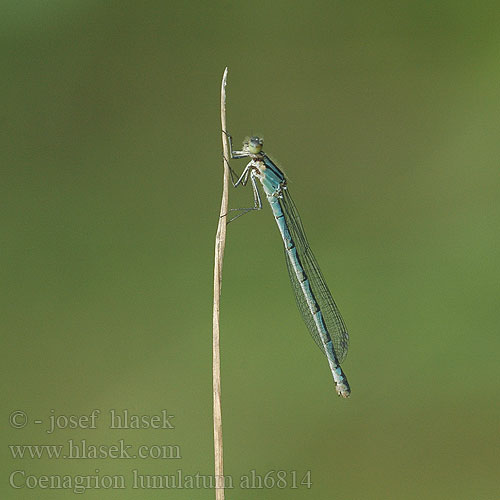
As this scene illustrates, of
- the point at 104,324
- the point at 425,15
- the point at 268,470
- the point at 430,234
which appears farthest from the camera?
the point at 425,15

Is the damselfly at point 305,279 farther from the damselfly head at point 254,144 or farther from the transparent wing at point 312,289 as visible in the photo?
the damselfly head at point 254,144

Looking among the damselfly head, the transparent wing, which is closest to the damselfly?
the transparent wing

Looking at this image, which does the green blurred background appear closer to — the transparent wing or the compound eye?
the transparent wing

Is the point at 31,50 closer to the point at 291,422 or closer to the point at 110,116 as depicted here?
the point at 110,116

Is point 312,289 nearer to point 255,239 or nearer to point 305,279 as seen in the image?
point 305,279

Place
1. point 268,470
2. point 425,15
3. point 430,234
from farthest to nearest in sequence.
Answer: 1. point 425,15
2. point 430,234
3. point 268,470

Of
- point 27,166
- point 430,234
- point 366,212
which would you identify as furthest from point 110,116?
point 430,234
